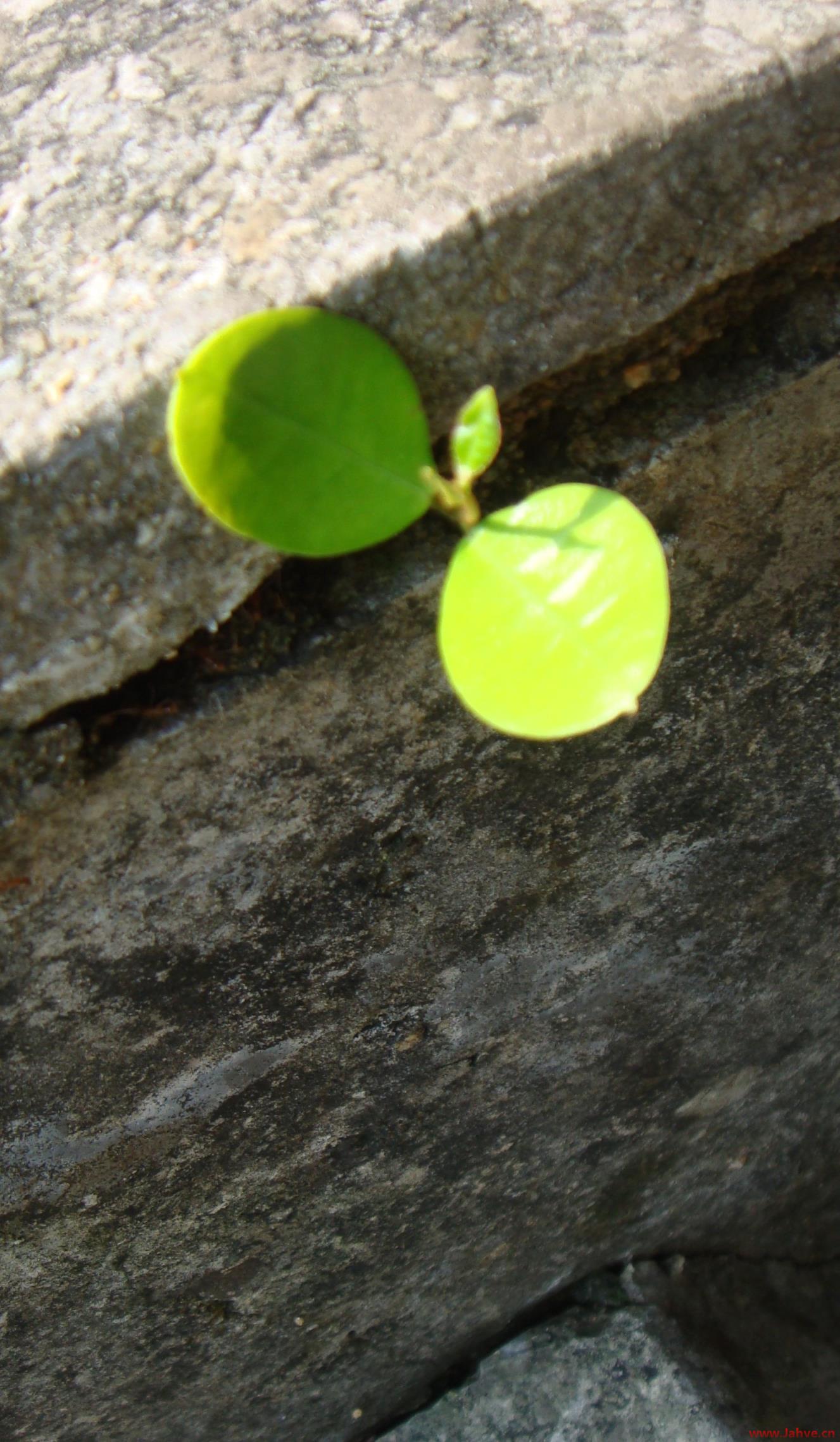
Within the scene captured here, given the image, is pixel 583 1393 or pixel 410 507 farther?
pixel 583 1393

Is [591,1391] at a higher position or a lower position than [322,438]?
lower

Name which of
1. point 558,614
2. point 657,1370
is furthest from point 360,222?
point 657,1370

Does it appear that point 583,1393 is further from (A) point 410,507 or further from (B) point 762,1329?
(A) point 410,507

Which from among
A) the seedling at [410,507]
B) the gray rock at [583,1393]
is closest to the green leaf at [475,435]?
the seedling at [410,507]

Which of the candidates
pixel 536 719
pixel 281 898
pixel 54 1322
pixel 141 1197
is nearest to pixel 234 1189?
pixel 141 1197

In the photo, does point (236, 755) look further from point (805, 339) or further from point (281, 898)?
point (805, 339)

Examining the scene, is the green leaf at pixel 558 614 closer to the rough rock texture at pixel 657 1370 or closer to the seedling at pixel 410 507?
the seedling at pixel 410 507
